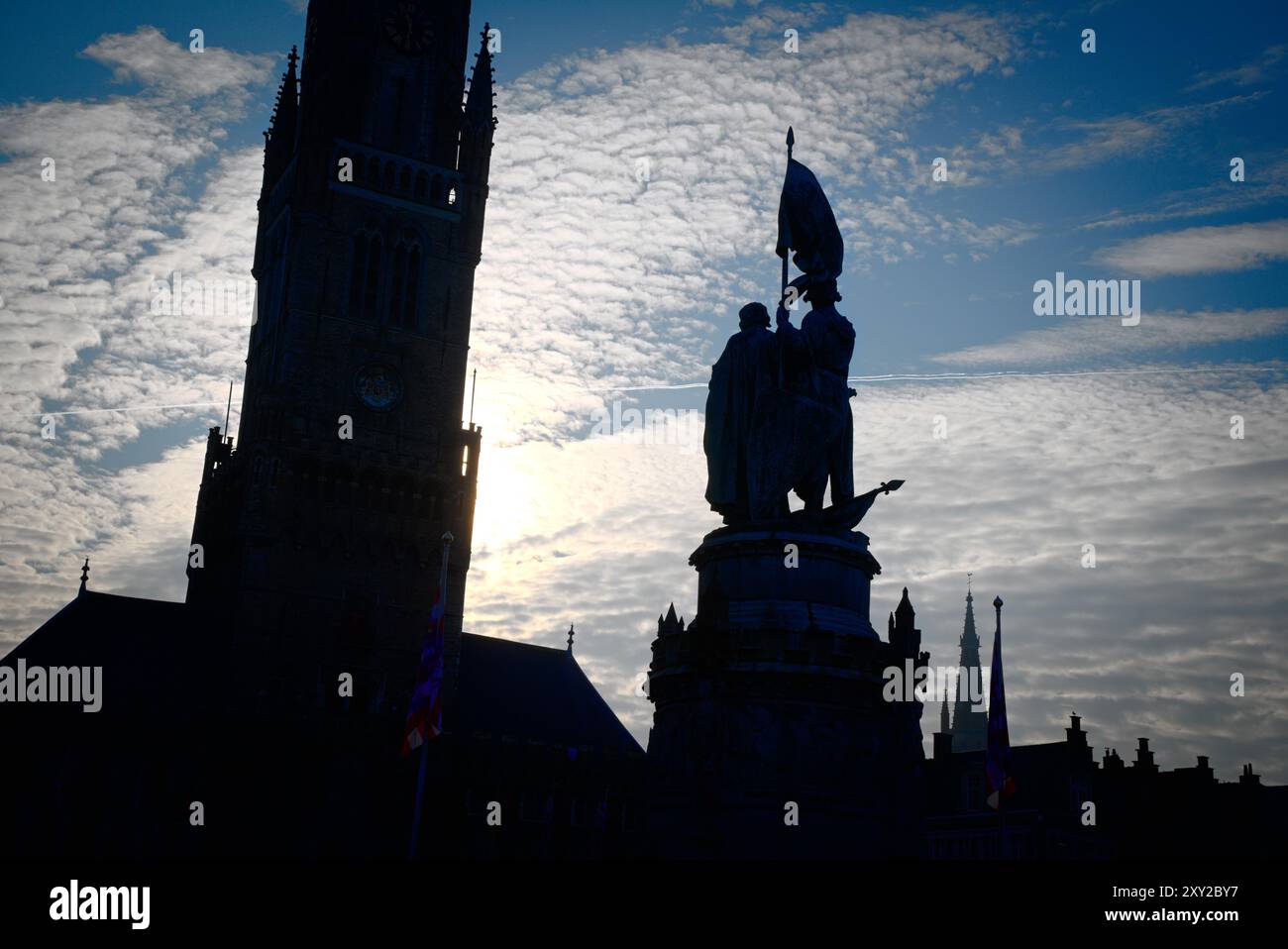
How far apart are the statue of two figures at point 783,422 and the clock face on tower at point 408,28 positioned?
201ft

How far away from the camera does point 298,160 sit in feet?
Answer: 239

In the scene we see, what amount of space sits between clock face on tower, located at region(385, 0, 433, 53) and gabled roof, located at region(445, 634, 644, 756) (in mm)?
33049

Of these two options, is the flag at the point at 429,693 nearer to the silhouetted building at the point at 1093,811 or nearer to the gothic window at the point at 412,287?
the silhouetted building at the point at 1093,811

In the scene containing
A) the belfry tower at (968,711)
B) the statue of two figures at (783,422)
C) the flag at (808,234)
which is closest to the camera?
the statue of two figures at (783,422)

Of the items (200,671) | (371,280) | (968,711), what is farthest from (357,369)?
(968,711)

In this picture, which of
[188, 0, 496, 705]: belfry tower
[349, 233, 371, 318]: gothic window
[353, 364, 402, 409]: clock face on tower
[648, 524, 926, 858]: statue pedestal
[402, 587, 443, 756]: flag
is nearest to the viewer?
[648, 524, 926, 858]: statue pedestal

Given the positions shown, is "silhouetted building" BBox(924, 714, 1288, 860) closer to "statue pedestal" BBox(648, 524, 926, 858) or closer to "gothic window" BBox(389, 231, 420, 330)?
"gothic window" BBox(389, 231, 420, 330)

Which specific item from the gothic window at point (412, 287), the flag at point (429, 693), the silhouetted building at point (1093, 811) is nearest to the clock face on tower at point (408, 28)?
the gothic window at point (412, 287)

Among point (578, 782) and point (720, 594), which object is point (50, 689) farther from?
point (720, 594)

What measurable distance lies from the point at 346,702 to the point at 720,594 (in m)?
50.3

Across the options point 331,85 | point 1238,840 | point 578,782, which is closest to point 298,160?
point 331,85

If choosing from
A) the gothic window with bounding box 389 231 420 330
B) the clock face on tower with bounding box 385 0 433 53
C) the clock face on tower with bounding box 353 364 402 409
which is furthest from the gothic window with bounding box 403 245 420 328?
the clock face on tower with bounding box 385 0 433 53

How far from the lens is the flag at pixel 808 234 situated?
841 inches

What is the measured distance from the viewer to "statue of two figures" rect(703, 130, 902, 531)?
20.1 metres
